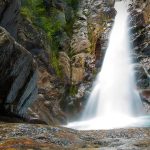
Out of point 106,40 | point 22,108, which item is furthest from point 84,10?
point 22,108

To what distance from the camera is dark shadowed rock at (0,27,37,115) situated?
18.6 meters

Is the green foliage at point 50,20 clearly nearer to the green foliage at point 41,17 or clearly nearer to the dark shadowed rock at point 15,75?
the green foliage at point 41,17

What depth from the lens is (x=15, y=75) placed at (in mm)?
20625

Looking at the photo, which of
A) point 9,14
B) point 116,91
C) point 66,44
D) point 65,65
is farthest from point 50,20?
point 9,14

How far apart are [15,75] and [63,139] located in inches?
268

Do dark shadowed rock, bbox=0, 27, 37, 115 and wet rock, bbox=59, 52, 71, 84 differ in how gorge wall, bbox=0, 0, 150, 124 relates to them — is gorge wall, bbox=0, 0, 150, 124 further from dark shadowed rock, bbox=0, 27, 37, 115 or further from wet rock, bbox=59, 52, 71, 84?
dark shadowed rock, bbox=0, 27, 37, 115

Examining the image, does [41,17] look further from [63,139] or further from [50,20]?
[63,139]

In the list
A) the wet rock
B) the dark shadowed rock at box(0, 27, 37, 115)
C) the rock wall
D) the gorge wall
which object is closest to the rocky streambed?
the dark shadowed rock at box(0, 27, 37, 115)

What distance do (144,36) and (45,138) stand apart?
35163 millimetres

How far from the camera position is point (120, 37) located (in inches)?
2000

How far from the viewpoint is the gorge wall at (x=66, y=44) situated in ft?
119

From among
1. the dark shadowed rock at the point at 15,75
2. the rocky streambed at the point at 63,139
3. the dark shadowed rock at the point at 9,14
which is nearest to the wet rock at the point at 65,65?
the dark shadowed rock at the point at 9,14

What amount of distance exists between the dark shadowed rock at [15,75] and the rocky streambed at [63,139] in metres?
4.26

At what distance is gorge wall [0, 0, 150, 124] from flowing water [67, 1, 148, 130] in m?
0.96
